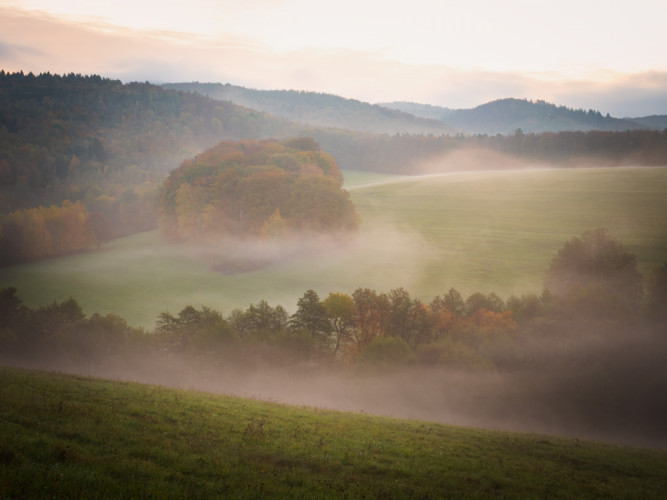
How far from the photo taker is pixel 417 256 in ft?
205

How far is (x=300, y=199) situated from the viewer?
73.5 m

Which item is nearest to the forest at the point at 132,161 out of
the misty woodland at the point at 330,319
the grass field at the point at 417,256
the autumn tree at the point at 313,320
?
the misty woodland at the point at 330,319

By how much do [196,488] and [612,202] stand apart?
82.5 meters

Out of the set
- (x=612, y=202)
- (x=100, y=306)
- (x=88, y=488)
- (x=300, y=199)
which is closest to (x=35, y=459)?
(x=88, y=488)

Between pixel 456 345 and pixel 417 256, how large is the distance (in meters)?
29.6

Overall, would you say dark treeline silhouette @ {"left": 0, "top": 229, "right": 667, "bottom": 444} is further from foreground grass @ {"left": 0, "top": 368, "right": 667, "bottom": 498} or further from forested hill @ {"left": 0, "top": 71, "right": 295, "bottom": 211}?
forested hill @ {"left": 0, "top": 71, "right": 295, "bottom": 211}

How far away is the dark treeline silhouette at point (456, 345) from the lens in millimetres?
31219

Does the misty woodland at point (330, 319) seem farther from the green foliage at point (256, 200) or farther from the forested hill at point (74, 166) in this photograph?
the forested hill at point (74, 166)

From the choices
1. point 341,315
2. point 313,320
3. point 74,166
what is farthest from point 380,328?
point 74,166

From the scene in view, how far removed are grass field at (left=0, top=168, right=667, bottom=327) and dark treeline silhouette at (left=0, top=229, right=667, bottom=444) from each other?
9.94 m

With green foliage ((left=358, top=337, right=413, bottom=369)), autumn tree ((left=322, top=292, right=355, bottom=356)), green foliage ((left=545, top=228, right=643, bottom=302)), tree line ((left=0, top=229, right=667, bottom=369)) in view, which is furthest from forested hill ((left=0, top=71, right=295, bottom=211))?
green foliage ((left=545, top=228, right=643, bottom=302))

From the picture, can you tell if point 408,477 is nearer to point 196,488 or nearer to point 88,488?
point 196,488

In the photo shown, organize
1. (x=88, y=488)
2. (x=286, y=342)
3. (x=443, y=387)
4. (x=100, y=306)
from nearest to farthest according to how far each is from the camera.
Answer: (x=88, y=488) < (x=443, y=387) < (x=286, y=342) < (x=100, y=306)

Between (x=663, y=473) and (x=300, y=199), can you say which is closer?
(x=663, y=473)
